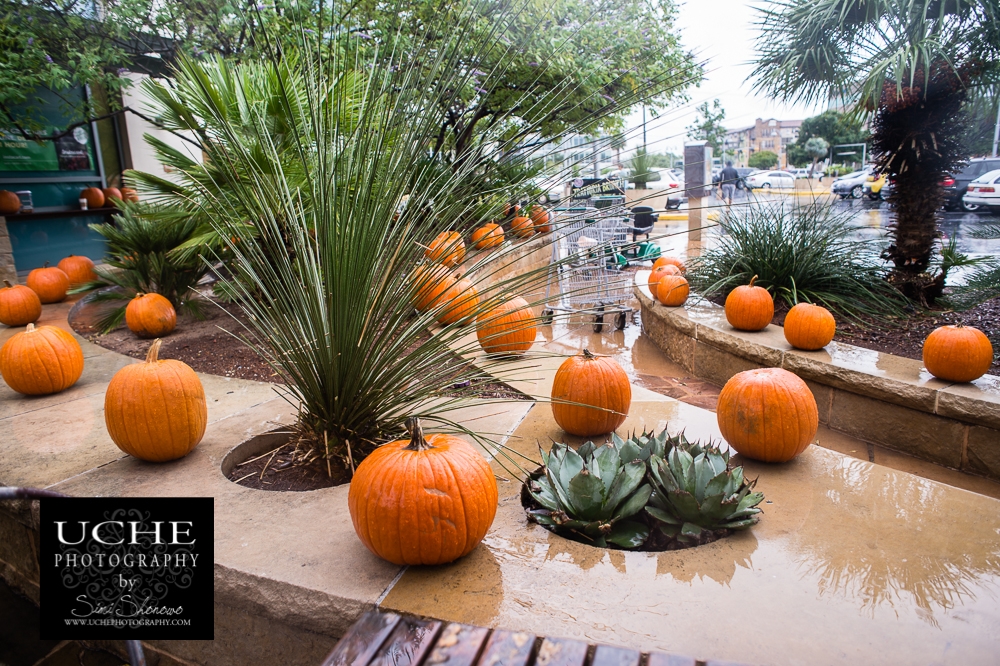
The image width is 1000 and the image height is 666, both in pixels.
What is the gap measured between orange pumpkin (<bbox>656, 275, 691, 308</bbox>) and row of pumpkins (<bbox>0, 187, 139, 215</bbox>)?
22.4ft

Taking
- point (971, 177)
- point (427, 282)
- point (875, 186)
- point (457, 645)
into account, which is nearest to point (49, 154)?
point (427, 282)

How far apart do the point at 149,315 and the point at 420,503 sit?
13.3 ft

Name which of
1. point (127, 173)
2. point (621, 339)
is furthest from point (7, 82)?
point (621, 339)

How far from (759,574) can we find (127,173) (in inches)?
201

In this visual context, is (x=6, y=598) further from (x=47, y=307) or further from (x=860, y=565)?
(x=47, y=307)

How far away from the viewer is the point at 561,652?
1340 mm

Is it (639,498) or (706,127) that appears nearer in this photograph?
(639,498)

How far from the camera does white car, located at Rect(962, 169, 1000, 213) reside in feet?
46.7

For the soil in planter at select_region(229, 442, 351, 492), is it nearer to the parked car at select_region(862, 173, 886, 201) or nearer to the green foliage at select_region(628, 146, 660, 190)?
the green foliage at select_region(628, 146, 660, 190)

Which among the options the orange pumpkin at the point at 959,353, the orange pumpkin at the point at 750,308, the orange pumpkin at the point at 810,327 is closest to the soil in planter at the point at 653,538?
the orange pumpkin at the point at 959,353

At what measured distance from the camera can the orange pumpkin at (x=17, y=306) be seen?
5105 millimetres

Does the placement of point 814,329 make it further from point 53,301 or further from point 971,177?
point 971,177

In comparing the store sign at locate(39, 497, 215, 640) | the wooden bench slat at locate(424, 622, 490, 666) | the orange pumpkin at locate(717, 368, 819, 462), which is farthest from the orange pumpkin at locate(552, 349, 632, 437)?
the store sign at locate(39, 497, 215, 640)

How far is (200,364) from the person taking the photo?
4.23 meters
